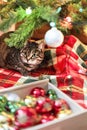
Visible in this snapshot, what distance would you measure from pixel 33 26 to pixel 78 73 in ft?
0.95

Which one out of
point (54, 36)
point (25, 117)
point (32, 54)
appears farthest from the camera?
point (32, 54)

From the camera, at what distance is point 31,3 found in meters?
0.93

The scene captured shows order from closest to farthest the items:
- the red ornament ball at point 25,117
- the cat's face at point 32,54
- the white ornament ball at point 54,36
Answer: the red ornament ball at point 25,117, the white ornament ball at point 54,36, the cat's face at point 32,54

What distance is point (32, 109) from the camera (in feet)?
2.31

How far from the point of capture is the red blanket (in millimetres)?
936

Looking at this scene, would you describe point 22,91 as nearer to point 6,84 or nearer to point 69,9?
point 6,84

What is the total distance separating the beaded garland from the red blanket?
0.11 meters

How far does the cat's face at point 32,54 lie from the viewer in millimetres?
963

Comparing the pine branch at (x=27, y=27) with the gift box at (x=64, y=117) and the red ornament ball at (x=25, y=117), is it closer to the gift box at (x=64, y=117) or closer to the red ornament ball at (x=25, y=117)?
the gift box at (x=64, y=117)

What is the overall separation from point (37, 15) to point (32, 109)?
A: 0.35 metres

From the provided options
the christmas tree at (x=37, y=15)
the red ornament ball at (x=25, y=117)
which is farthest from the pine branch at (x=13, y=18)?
the red ornament ball at (x=25, y=117)

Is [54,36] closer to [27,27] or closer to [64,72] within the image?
[27,27]

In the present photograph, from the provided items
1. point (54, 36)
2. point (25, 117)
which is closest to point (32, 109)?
point (25, 117)

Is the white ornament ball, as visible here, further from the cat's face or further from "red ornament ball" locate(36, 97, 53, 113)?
"red ornament ball" locate(36, 97, 53, 113)
